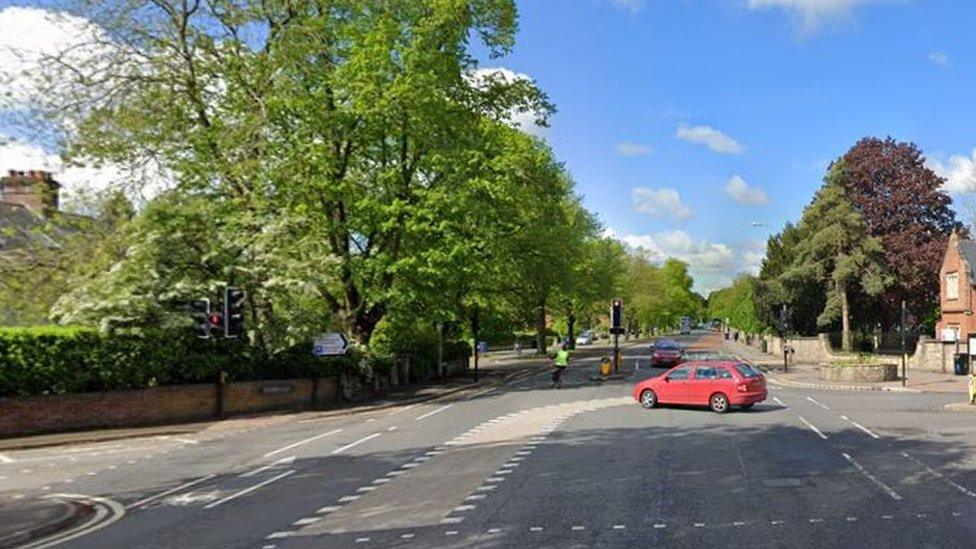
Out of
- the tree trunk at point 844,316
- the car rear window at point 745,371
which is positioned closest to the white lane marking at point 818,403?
the car rear window at point 745,371

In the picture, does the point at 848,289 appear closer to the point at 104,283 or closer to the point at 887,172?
the point at 887,172

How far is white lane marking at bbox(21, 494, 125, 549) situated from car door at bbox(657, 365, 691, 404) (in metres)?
16.4

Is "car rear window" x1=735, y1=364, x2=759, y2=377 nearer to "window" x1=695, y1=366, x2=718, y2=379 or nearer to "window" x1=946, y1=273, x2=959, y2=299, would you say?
"window" x1=695, y1=366, x2=718, y2=379

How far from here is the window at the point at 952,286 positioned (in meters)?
49.8

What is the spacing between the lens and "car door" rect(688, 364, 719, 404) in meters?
24.1

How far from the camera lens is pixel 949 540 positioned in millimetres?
9141

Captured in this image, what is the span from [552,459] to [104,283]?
51.9 feet

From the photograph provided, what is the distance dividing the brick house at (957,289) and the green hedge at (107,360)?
1559 inches

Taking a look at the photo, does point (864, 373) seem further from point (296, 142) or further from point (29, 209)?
point (29, 209)

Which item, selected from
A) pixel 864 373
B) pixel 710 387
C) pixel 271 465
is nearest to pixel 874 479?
pixel 271 465

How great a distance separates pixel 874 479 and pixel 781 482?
1573 mm

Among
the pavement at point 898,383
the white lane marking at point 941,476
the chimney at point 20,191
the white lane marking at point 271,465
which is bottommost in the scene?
the pavement at point 898,383

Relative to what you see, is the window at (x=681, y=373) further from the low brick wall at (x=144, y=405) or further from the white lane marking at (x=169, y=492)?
the white lane marking at (x=169, y=492)

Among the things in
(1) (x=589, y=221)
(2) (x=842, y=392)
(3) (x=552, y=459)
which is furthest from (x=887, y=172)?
(3) (x=552, y=459)
